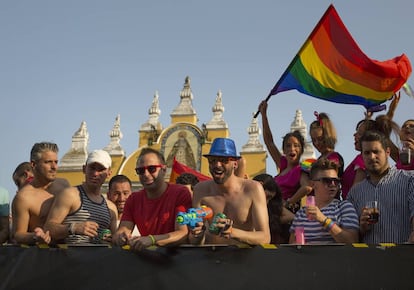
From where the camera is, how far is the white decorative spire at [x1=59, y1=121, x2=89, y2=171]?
2728cm

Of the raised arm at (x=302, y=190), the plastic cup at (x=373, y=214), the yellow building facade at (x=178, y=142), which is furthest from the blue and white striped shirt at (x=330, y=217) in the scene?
the yellow building facade at (x=178, y=142)

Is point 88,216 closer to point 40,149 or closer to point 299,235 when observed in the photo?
point 40,149

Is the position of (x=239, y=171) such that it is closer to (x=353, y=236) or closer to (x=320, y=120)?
(x=320, y=120)

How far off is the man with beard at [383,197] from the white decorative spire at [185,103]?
23.2 meters

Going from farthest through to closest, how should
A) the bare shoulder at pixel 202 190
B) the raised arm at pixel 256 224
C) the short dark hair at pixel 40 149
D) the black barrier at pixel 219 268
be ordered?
1. the short dark hair at pixel 40 149
2. the bare shoulder at pixel 202 190
3. the raised arm at pixel 256 224
4. the black barrier at pixel 219 268

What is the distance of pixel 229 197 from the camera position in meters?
3.46

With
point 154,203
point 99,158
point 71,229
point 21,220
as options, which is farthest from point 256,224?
point 21,220

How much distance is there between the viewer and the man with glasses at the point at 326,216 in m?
3.20

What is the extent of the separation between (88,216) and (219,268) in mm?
1340

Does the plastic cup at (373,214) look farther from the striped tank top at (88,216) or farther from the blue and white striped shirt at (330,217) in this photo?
the striped tank top at (88,216)

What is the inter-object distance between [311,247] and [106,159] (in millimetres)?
1912

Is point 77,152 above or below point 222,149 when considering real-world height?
above

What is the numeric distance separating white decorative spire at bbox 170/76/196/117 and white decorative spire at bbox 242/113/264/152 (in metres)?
3.28

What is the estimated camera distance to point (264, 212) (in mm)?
3338
